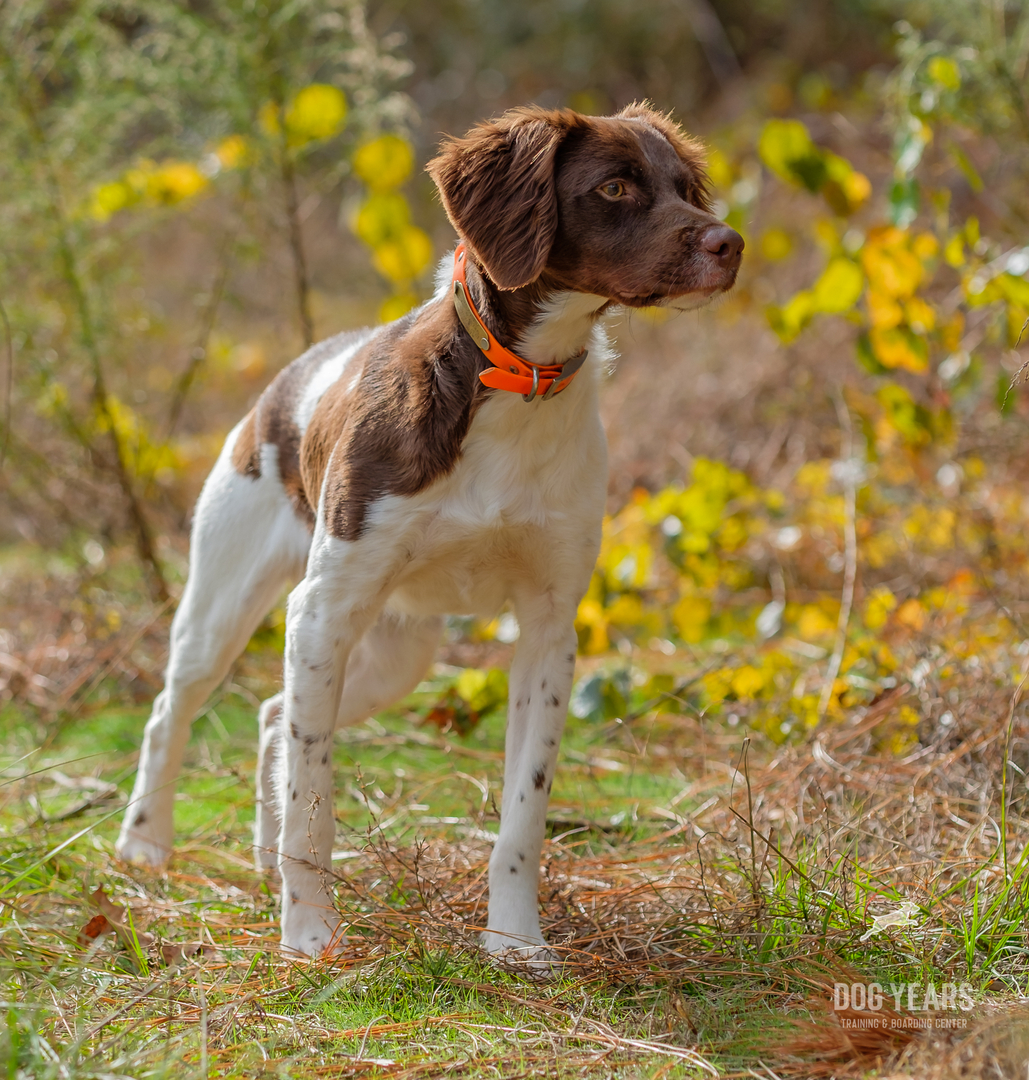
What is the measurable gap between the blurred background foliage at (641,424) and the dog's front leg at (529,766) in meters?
0.34

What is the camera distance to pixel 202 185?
477 centimetres

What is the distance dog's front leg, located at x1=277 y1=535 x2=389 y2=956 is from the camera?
2.36m

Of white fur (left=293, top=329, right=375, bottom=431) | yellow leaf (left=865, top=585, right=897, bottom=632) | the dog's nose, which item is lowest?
yellow leaf (left=865, top=585, right=897, bottom=632)

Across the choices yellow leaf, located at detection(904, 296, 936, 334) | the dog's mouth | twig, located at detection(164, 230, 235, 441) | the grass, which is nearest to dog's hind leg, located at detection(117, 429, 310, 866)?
the grass

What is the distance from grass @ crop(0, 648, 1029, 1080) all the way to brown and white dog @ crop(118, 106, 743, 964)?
0.16 meters

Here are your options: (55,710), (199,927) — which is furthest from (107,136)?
(199,927)

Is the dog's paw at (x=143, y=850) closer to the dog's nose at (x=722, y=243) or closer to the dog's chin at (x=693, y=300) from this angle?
the dog's chin at (x=693, y=300)

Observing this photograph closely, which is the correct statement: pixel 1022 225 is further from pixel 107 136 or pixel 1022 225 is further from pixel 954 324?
pixel 107 136

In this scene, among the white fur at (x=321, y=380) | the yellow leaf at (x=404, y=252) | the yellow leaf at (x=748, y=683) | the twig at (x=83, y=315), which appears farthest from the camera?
the yellow leaf at (x=404, y=252)

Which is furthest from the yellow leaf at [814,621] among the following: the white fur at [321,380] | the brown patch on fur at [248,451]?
the brown patch on fur at [248,451]

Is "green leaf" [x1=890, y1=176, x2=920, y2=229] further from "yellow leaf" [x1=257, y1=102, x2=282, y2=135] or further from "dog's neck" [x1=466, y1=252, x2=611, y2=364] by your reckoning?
"yellow leaf" [x1=257, y1=102, x2=282, y2=135]

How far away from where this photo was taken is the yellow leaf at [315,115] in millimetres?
4250

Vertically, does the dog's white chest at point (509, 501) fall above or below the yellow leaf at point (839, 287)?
below

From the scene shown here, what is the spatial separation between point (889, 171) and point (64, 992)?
25.7ft
